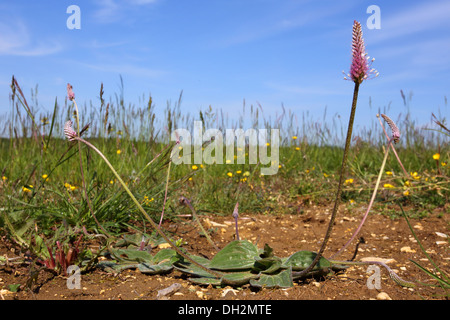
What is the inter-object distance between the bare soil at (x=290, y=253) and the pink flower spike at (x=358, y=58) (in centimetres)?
90

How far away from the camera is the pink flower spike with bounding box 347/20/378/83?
1.16 meters

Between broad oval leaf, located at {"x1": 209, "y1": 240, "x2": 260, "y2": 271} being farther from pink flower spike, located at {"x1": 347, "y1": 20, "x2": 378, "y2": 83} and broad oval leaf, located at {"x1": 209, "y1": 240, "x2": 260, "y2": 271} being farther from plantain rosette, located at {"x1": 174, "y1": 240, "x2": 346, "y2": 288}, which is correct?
pink flower spike, located at {"x1": 347, "y1": 20, "x2": 378, "y2": 83}

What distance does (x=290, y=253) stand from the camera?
88.2 inches

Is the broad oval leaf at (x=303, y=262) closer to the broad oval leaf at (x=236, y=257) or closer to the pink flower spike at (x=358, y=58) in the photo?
the broad oval leaf at (x=236, y=257)

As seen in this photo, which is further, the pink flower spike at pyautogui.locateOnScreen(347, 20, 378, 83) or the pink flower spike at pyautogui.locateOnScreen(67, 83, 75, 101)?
the pink flower spike at pyautogui.locateOnScreen(67, 83, 75, 101)

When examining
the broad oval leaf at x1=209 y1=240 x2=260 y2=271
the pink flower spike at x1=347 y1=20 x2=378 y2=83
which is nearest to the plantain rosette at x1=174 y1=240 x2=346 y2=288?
the broad oval leaf at x1=209 y1=240 x2=260 y2=271

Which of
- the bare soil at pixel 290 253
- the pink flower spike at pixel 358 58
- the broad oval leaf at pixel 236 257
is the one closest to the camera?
the pink flower spike at pixel 358 58

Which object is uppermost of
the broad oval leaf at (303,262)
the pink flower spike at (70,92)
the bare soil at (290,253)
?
the pink flower spike at (70,92)

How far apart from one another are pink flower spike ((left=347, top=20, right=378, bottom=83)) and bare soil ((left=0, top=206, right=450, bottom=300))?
0.90 metres

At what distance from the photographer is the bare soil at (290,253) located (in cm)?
162

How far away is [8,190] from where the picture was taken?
2857mm

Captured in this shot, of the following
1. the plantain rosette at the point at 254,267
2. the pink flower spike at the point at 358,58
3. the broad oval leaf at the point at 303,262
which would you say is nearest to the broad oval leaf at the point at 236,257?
the plantain rosette at the point at 254,267
